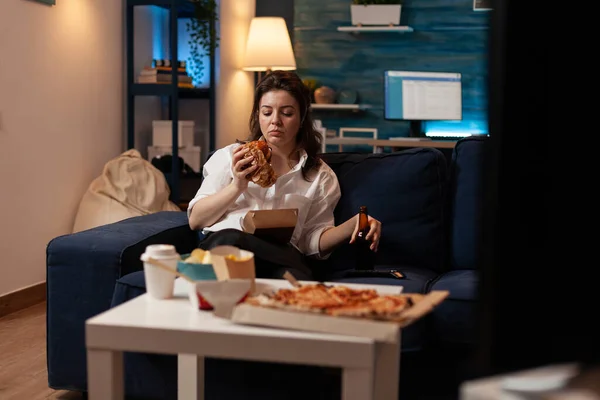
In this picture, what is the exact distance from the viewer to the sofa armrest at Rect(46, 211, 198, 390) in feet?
7.45

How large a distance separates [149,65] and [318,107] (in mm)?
1849

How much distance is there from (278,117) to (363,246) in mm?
486

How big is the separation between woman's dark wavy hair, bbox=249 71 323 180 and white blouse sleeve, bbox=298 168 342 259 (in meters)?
0.07

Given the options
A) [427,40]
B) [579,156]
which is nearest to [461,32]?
[427,40]

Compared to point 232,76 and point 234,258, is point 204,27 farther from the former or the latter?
point 234,258

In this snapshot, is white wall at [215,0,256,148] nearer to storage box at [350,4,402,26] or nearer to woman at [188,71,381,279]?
storage box at [350,4,402,26]

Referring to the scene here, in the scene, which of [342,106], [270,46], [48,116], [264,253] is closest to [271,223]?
[264,253]

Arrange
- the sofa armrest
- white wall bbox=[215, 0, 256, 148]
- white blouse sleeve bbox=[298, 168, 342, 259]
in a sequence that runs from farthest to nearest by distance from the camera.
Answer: white wall bbox=[215, 0, 256, 148]
white blouse sleeve bbox=[298, 168, 342, 259]
the sofa armrest

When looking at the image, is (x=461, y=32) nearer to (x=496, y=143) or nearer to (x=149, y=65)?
(x=149, y=65)

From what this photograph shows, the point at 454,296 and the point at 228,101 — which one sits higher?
the point at 228,101

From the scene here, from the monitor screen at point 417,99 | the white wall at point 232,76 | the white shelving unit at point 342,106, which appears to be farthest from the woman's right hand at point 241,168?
the white shelving unit at point 342,106

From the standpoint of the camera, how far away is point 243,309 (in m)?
1.35

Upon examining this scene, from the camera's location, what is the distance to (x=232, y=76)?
6.02m

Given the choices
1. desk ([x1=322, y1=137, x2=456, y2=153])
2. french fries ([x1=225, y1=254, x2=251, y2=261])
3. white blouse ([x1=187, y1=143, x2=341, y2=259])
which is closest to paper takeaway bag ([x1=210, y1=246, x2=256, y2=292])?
french fries ([x1=225, y1=254, x2=251, y2=261])
